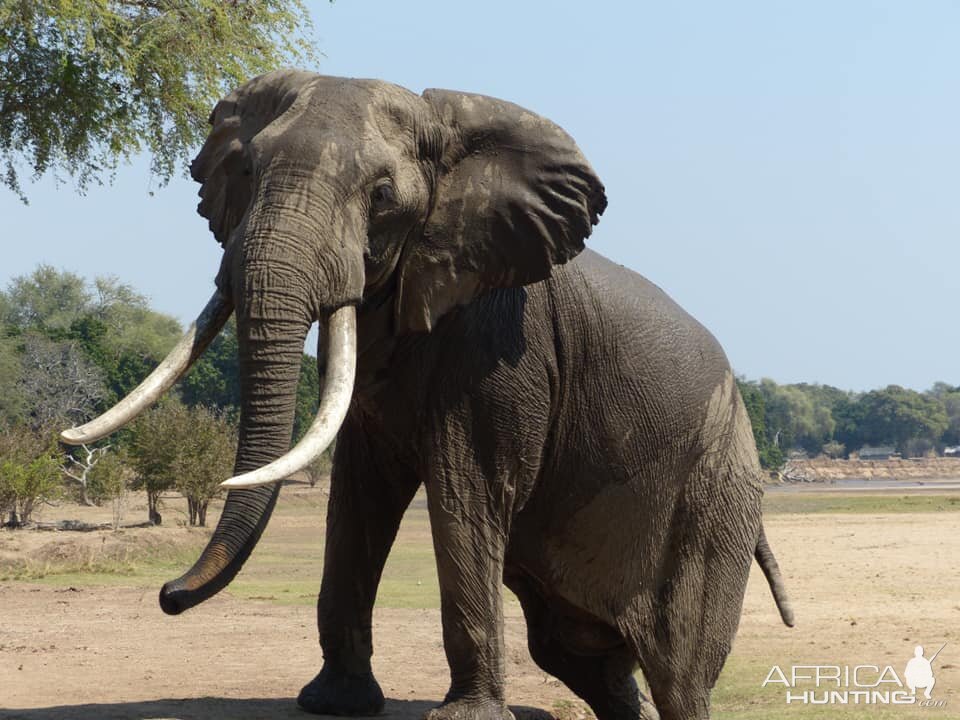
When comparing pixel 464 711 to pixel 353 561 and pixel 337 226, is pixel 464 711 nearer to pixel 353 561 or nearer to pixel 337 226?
pixel 353 561

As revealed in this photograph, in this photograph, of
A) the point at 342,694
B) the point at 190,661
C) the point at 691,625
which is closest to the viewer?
the point at 342,694

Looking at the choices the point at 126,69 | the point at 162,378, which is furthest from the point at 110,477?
the point at 162,378

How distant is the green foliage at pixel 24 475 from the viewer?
2600cm

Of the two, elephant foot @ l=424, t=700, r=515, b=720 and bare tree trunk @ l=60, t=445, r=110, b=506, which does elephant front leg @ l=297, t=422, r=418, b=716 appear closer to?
elephant foot @ l=424, t=700, r=515, b=720

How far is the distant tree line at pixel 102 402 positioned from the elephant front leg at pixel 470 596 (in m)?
19.0

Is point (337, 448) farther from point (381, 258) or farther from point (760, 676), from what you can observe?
point (760, 676)

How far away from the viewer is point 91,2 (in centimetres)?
1672

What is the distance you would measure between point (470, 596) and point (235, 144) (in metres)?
2.26

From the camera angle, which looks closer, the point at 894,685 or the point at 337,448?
the point at 337,448

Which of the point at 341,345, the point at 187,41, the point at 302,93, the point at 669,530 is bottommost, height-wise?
the point at 669,530

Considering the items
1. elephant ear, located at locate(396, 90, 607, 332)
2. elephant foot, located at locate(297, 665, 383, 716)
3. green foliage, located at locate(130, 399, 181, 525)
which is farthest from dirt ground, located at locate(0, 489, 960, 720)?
green foliage, located at locate(130, 399, 181, 525)

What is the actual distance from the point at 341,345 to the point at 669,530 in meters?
2.39

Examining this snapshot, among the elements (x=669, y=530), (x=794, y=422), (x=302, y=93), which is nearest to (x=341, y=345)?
(x=302, y=93)

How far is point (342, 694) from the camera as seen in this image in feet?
25.7
